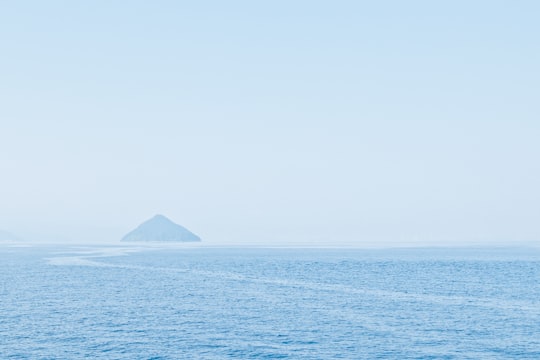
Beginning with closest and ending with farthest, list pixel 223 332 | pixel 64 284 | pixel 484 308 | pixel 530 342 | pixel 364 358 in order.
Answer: pixel 364 358 → pixel 530 342 → pixel 223 332 → pixel 484 308 → pixel 64 284

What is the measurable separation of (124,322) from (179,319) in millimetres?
7376

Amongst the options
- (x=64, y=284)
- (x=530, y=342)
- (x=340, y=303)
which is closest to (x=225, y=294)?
(x=340, y=303)

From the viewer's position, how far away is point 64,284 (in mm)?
121562

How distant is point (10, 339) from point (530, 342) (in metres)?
59.0

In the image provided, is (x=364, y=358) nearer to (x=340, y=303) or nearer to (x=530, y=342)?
(x=530, y=342)

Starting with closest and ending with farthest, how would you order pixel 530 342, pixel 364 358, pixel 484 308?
pixel 364 358, pixel 530 342, pixel 484 308

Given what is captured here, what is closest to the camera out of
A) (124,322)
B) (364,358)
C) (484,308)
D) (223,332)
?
(364,358)

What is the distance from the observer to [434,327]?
7112cm

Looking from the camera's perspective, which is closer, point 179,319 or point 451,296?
point 179,319

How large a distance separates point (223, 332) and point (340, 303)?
2873 centimetres

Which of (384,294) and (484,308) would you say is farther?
(384,294)

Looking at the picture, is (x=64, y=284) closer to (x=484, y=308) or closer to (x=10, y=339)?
(x=10, y=339)

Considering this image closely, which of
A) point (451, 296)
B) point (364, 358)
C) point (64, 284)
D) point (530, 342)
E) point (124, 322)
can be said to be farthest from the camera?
point (64, 284)

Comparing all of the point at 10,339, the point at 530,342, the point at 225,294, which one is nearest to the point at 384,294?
the point at 225,294
